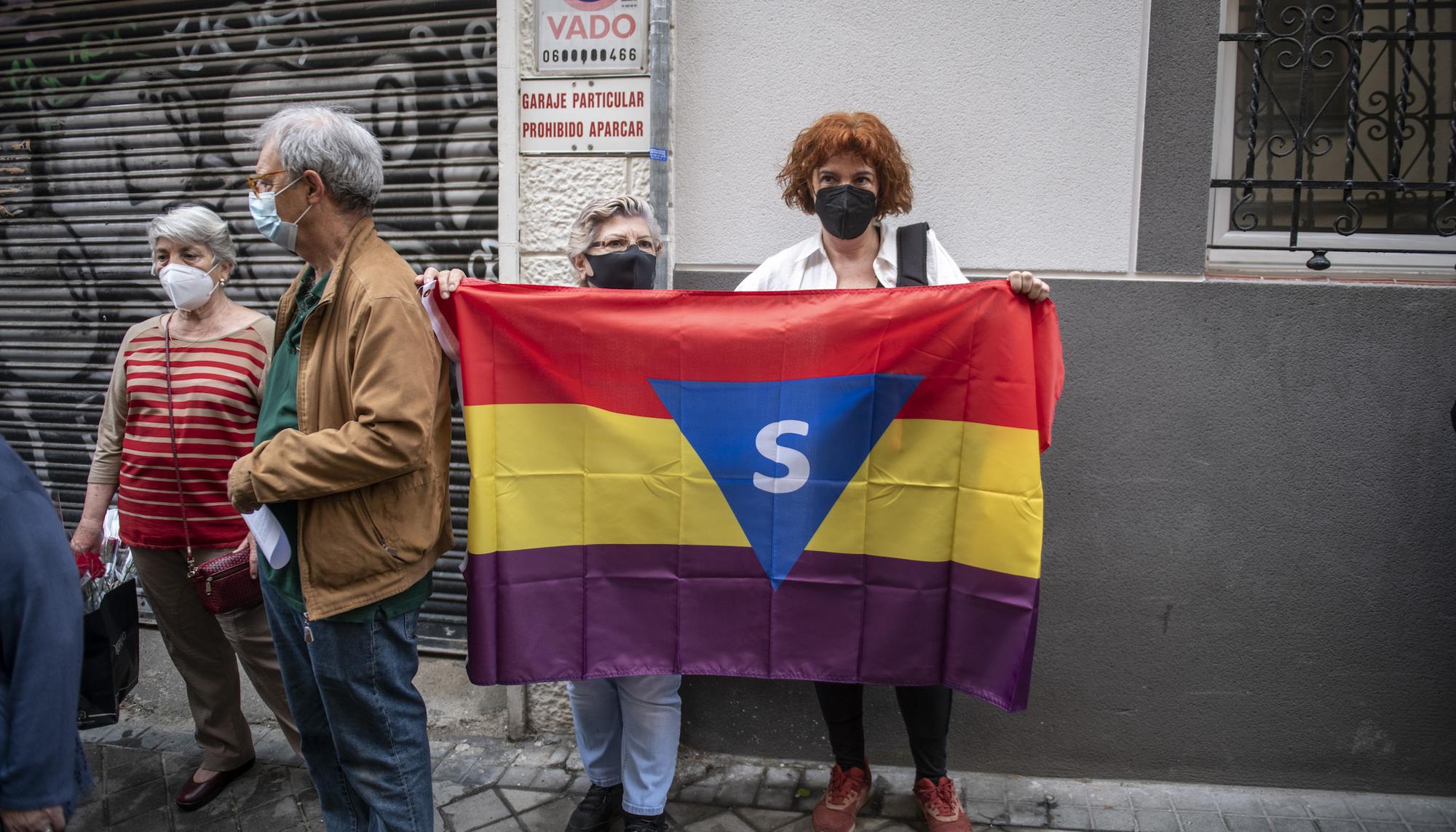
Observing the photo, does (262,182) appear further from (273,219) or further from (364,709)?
(364,709)

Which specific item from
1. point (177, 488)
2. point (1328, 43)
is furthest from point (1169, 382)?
point (177, 488)

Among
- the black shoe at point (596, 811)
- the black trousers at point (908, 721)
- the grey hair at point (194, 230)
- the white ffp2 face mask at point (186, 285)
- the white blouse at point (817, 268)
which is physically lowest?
the black shoe at point (596, 811)

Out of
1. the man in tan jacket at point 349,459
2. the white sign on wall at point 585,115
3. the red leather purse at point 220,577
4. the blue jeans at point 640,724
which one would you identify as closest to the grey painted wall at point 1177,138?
the white sign on wall at point 585,115

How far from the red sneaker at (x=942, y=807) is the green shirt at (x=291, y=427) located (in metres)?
1.75

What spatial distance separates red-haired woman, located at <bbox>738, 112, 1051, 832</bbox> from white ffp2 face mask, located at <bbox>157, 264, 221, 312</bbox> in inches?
72.4

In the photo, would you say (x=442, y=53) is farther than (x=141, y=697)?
No

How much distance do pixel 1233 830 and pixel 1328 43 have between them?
2718 mm

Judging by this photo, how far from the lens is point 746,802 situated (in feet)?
11.3

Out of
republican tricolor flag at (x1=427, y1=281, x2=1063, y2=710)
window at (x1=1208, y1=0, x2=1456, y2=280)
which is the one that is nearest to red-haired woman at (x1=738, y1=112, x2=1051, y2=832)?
republican tricolor flag at (x1=427, y1=281, x2=1063, y2=710)

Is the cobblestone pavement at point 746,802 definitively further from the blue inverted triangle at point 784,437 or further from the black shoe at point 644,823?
the blue inverted triangle at point 784,437

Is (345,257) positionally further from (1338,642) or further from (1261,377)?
(1338,642)

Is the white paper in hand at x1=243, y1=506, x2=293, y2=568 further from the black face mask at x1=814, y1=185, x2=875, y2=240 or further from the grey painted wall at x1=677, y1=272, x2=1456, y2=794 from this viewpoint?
the grey painted wall at x1=677, y1=272, x2=1456, y2=794

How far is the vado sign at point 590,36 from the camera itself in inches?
140

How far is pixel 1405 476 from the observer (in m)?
3.32
